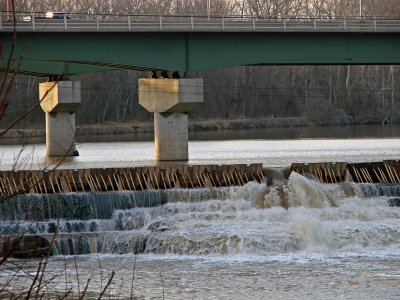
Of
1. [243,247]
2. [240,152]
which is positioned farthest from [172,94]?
[243,247]

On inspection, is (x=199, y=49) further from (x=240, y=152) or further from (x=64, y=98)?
(x=240, y=152)

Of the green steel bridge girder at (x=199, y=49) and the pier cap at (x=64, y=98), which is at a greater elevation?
the green steel bridge girder at (x=199, y=49)

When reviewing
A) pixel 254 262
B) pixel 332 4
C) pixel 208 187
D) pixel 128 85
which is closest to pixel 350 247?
pixel 254 262

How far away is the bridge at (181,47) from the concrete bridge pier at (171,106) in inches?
2.2

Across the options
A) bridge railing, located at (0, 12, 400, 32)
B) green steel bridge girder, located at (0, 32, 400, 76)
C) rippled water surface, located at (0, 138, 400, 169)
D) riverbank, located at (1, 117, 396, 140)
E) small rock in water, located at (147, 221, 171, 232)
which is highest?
bridge railing, located at (0, 12, 400, 32)

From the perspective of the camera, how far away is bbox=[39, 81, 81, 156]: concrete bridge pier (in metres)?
59.2

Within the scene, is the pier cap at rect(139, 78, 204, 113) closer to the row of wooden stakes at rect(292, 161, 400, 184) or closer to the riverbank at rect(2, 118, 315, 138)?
the row of wooden stakes at rect(292, 161, 400, 184)

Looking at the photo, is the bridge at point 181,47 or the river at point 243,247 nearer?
the river at point 243,247

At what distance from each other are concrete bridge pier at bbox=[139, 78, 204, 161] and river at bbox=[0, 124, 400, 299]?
15941 millimetres

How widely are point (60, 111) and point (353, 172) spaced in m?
24.8

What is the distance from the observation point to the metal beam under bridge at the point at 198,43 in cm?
4947

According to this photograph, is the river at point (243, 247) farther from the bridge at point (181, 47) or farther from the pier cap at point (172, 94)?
the pier cap at point (172, 94)

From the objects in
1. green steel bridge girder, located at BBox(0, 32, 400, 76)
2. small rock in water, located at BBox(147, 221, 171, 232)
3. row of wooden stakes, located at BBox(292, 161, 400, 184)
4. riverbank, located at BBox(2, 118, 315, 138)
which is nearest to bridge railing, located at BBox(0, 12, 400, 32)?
green steel bridge girder, located at BBox(0, 32, 400, 76)

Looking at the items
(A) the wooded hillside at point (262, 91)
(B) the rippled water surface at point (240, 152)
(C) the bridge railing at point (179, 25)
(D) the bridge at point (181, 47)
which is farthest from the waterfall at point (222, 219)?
(A) the wooded hillside at point (262, 91)
